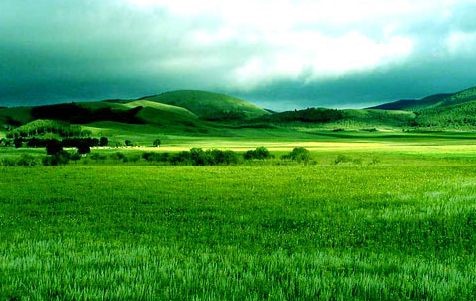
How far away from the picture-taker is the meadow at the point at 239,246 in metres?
10.5

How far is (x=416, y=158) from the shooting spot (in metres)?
97.9

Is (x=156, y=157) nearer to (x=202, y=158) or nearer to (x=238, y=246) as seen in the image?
(x=202, y=158)

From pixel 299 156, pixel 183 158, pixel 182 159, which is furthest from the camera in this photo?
pixel 299 156

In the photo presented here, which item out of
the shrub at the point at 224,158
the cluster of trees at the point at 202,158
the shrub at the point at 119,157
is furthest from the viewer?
the shrub at the point at 119,157

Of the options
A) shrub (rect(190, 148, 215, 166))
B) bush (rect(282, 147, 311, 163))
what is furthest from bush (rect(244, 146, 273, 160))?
shrub (rect(190, 148, 215, 166))

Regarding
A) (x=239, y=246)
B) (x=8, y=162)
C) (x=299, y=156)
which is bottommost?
(x=299, y=156)

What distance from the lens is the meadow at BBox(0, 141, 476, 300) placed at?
1052cm

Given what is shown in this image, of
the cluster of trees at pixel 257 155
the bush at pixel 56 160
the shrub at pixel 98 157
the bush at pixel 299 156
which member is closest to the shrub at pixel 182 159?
the cluster of trees at pixel 257 155

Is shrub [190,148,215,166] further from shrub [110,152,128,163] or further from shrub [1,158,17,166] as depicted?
shrub [1,158,17,166]

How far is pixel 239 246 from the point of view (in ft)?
52.7

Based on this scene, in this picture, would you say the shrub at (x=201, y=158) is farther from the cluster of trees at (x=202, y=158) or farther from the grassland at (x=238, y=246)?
the grassland at (x=238, y=246)

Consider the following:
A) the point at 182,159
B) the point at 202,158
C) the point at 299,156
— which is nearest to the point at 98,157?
the point at 182,159

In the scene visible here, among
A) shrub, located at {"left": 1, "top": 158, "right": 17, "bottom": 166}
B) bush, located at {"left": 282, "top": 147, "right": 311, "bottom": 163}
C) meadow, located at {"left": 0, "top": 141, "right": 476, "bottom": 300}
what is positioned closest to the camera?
meadow, located at {"left": 0, "top": 141, "right": 476, "bottom": 300}

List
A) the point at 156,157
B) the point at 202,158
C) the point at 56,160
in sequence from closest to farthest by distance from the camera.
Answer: the point at 56,160 → the point at 202,158 → the point at 156,157
